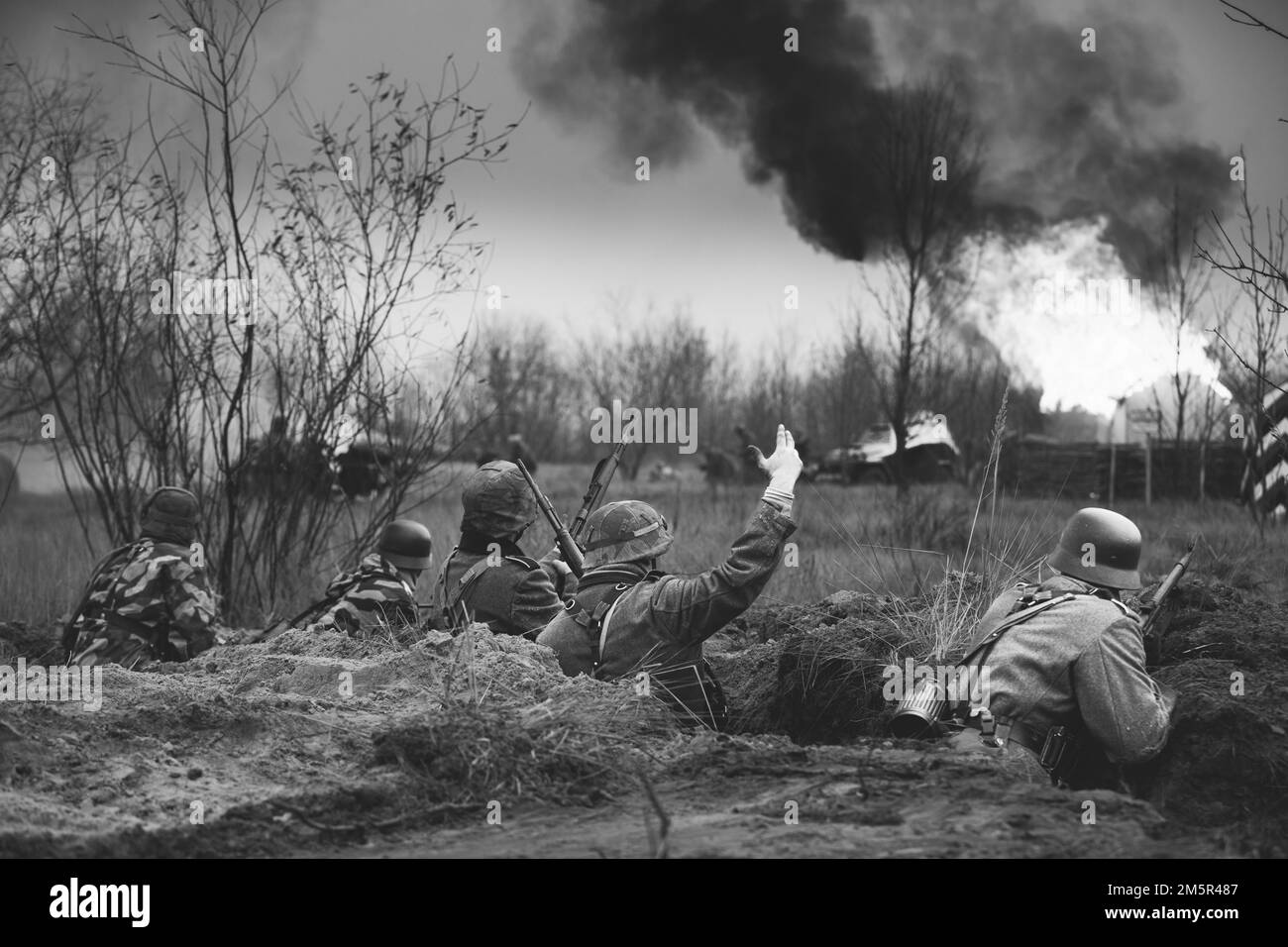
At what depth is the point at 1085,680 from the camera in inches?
193

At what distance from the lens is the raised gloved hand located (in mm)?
5180

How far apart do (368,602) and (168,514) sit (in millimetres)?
1124

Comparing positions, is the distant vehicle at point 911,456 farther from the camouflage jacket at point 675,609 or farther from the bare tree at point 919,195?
the camouflage jacket at point 675,609

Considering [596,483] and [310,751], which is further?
[596,483]

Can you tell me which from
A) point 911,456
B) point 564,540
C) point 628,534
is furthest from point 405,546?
point 911,456

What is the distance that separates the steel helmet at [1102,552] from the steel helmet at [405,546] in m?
3.61

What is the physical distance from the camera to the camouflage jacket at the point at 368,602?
725 cm

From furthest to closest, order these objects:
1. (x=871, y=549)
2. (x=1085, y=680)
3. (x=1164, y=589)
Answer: (x=871, y=549)
(x=1164, y=589)
(x=1085, y=680)

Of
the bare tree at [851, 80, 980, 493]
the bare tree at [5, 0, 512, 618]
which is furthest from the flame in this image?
the bare tree at [5, 0, 512, 618]

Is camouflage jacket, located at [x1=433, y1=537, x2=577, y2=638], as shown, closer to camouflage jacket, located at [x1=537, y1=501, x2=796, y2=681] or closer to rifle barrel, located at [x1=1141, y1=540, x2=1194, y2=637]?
camouflage jacket, located at [x1=537, y1=501, x2=796, y2=681]

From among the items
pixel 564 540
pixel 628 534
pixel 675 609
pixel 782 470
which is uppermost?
pixel 782 470

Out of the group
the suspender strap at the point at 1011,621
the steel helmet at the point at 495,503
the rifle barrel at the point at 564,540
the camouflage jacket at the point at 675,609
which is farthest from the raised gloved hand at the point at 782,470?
the rifle barrel at the point at 564,540

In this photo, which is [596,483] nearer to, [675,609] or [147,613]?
[147,613]
